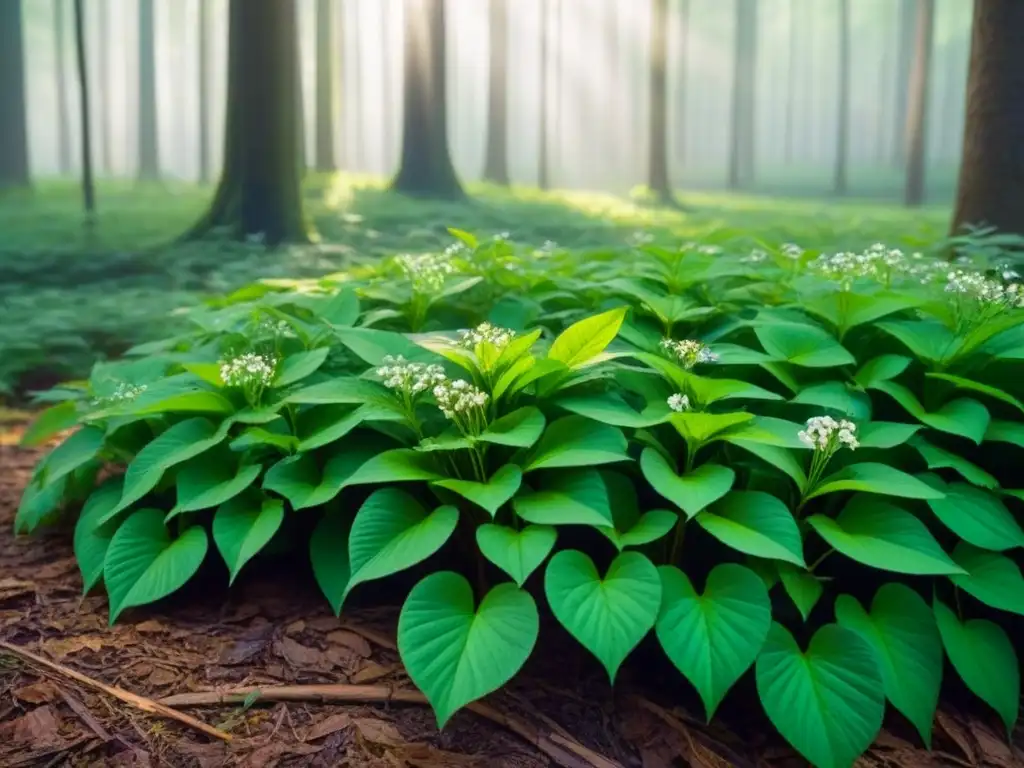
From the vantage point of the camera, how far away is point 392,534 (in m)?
1.78

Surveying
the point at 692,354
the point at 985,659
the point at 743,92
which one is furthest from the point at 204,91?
the point at 743,92

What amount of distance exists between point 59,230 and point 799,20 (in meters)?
7.71

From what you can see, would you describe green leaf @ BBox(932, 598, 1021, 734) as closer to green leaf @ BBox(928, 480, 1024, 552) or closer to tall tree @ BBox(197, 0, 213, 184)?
green leaf @ BBox(928, 480, 1024, 552)

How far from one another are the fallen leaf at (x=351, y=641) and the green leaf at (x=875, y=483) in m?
1.12

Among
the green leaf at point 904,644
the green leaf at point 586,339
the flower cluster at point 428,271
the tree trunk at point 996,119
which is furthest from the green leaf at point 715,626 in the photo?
the tree trunk at point 996,119

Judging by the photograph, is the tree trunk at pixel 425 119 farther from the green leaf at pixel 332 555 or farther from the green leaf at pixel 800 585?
the green leaf at pixel 800 585

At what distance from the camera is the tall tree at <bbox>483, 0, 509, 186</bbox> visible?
16.6ft

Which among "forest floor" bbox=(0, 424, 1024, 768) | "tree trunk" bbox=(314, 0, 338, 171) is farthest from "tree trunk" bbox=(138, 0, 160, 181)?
"forest floor" bbox=(0, 424, 1024, 768)

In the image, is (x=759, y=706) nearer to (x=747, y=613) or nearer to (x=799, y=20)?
(x=747, y=613)

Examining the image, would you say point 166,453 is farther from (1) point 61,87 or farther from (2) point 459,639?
(1) point 61,87

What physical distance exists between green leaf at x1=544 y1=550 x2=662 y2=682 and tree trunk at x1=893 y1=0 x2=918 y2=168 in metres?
6.23

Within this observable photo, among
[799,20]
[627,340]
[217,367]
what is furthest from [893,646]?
[799,20]

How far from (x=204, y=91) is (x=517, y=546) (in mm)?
4742

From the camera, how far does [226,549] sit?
1888 mm
